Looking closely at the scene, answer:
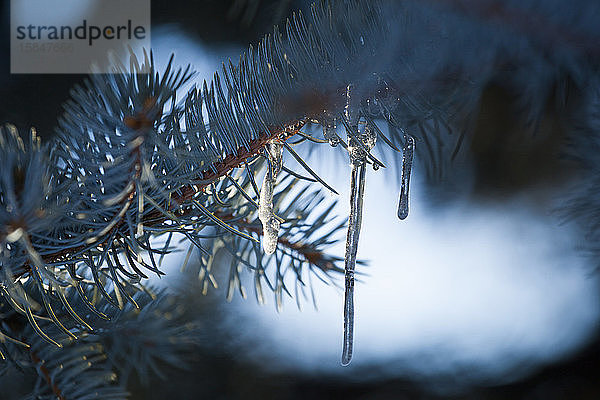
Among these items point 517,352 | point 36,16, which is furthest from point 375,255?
point 36,16

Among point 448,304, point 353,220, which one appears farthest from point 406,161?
point 448,304

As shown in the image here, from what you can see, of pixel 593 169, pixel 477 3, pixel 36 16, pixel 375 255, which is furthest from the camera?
pixel 375 255

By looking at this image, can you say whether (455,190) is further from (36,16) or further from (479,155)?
(36,16)

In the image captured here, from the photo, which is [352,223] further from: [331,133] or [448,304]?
[448,304]

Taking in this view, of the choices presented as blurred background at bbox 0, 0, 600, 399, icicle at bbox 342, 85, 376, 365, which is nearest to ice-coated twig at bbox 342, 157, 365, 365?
icicle at bbox 342, 85, 376, 365

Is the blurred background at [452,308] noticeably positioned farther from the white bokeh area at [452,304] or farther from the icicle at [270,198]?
the icicle at [270,198]

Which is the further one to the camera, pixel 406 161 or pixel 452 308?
pixel 452 308

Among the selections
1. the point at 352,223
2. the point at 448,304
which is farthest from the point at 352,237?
the point at 448,304

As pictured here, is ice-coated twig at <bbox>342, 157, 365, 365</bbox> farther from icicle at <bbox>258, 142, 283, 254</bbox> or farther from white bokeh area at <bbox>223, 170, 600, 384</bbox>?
white bokeh area at <bbox>223, 170, 600, 384</bbox>
